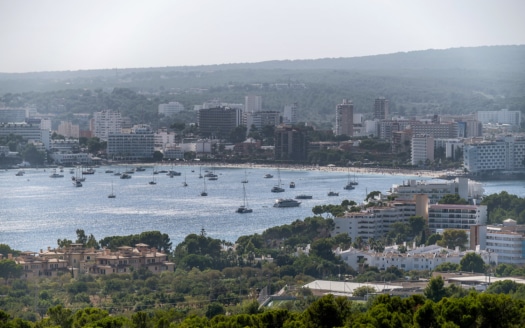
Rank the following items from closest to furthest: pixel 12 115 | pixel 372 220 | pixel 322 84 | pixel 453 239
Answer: pixel 453 239 → pixel 372 220 → pixel 12 115 → pixel 322 84

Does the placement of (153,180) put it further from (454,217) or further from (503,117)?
(503,117)

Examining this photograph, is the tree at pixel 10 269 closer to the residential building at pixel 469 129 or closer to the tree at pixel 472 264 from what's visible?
the tree at pixel 472 264

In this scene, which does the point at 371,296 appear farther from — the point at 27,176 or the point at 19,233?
the point at 27,176

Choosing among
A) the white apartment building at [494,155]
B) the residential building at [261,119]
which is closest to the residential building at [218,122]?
the residential building at [261,119]

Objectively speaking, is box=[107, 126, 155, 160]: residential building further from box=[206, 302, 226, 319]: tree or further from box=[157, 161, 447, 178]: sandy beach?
box=[206, 302, 226, 319]: tree

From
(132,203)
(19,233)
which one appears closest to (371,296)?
(19,233)

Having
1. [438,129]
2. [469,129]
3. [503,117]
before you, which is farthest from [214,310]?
[503,117]
